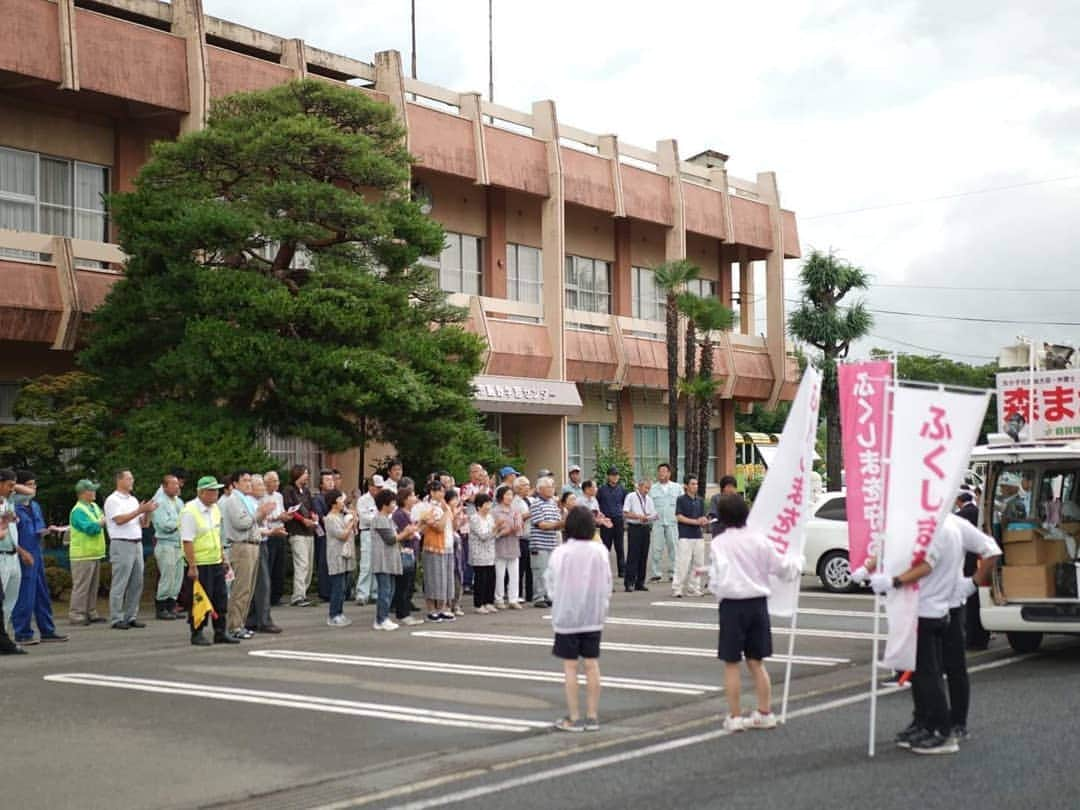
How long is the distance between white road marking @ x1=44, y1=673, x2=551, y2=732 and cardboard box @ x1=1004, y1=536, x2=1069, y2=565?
18.3 feet

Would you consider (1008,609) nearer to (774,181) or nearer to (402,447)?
(402,447)

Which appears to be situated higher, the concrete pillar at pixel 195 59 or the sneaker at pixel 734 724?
the concrete pillar at pixel 195 59

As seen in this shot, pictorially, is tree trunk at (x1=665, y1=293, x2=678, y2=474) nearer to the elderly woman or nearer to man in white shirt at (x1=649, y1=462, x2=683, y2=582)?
man in white shirt at (x1=649, y1=462, x2=683, y2=582)

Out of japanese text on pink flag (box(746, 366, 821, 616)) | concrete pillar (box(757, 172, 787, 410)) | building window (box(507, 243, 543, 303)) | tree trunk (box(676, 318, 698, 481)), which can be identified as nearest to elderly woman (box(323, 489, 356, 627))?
japanese text on pink flag (box(746, 366, 821, 616))

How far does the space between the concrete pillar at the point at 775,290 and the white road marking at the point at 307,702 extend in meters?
31.9

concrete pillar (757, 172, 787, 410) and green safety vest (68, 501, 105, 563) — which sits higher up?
concrete pillar (757, 172, 787, 410)

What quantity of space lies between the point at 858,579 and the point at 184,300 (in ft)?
48.9

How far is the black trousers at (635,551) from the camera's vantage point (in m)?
22.9

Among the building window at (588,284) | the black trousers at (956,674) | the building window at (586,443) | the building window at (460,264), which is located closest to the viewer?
the black trousers at (956,674)

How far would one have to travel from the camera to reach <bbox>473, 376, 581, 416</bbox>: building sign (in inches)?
1267

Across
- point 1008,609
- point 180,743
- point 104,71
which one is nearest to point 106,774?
point 180,743

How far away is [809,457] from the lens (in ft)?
35.7

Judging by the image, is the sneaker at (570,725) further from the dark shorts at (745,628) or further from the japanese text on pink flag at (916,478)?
the japanese text on pink flag at (916,478)

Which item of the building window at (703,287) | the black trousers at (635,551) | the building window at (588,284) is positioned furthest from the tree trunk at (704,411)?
the black trousers at (635,551)
